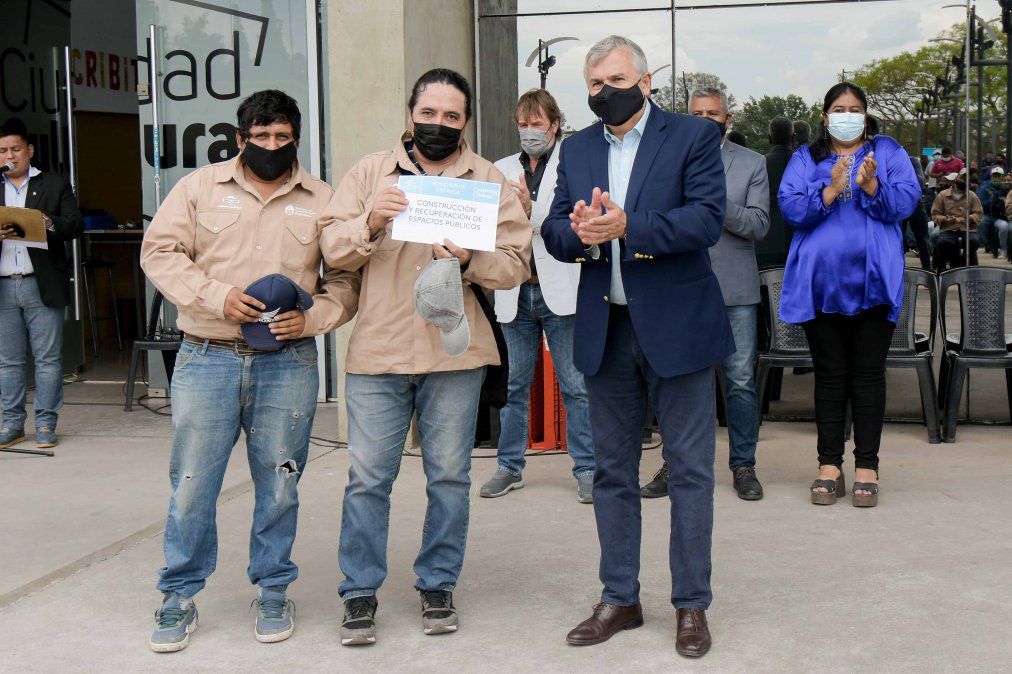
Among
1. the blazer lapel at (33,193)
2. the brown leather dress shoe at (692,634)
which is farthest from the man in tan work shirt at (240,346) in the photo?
the blazer lapel at (33,193)

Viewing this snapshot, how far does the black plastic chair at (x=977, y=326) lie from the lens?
6.87 metres

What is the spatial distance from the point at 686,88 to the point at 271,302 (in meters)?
4.82

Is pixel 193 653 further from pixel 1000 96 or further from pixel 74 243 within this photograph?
pixel 1000 96

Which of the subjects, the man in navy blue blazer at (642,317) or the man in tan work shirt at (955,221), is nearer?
the man in navy blue blazer at (642,317)

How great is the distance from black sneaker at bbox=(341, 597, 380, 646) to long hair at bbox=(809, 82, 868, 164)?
125 inches

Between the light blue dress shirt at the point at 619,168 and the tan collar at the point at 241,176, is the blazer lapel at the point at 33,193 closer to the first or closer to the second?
the tan collar at the point at 241,176

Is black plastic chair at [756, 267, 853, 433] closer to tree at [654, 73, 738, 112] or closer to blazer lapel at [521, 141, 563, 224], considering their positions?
tree at [654, 73, 738, 112]

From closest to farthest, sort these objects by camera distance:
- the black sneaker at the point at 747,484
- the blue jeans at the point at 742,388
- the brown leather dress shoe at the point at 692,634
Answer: the brown leather dress shoe at the point at 692,634
the black sneaker at the point at 747,484
the blue jeans at the point at 742,388

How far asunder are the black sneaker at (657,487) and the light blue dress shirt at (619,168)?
6.67 feet

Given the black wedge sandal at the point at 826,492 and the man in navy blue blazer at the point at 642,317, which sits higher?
the man in navy blue blazer at the point at 642,317

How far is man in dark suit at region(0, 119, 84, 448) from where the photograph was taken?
729cm

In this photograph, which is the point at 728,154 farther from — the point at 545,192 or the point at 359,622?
the point at 359,622

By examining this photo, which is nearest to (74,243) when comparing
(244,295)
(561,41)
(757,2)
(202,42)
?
(202,42)

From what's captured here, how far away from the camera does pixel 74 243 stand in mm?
9375
